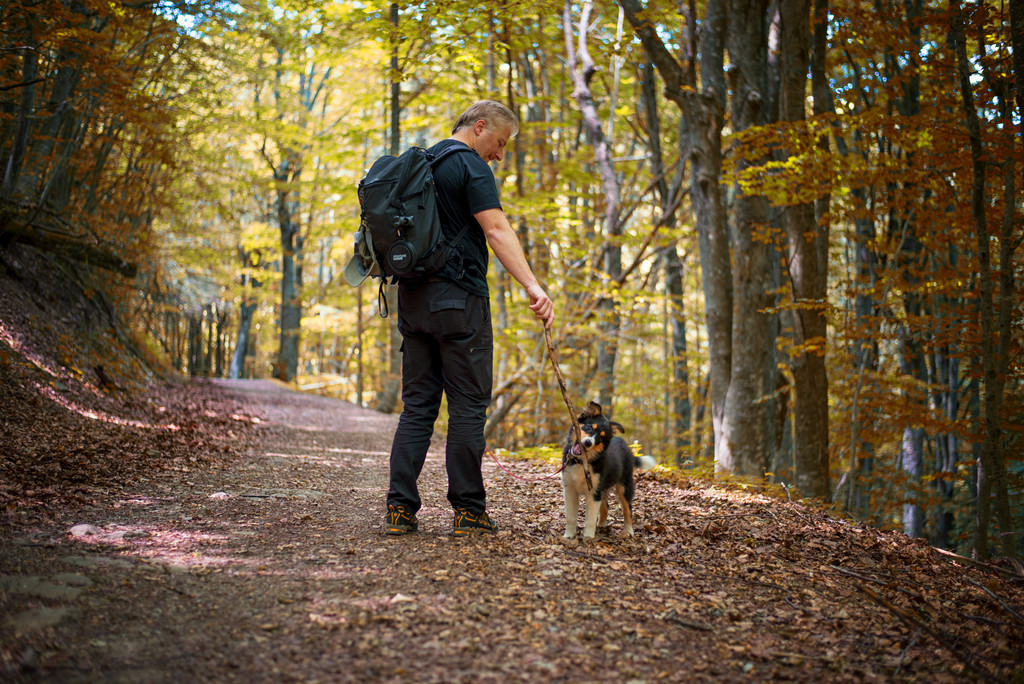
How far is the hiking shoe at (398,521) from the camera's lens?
3.92 m

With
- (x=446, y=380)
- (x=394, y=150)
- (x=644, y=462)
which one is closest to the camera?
(x=446, y=380)

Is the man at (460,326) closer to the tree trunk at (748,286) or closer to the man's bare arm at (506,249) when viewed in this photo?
the man's bare arm at (506,249)

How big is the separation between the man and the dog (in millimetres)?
571

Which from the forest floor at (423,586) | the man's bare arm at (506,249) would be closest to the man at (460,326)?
the man's bare arm at (506,249)

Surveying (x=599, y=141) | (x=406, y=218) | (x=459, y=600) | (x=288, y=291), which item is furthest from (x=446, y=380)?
(x=288, y=291)

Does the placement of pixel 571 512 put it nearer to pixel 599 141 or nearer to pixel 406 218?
pixel 406 218

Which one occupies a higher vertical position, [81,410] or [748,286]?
[748,286]

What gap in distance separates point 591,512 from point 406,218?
6.76ft

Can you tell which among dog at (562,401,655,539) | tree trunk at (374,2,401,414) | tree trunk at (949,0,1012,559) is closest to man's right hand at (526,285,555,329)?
dog at (562,401,655,539)

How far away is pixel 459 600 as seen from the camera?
2912 mm

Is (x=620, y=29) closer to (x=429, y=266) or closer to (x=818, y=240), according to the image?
(x=818, y=240)

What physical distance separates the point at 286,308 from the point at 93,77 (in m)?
13.7

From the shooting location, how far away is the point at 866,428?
1041 cm

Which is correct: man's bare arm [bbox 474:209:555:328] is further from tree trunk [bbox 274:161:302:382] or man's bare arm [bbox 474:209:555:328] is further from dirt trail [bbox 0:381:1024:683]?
tree trunk [bbox 274:161:302:382]
